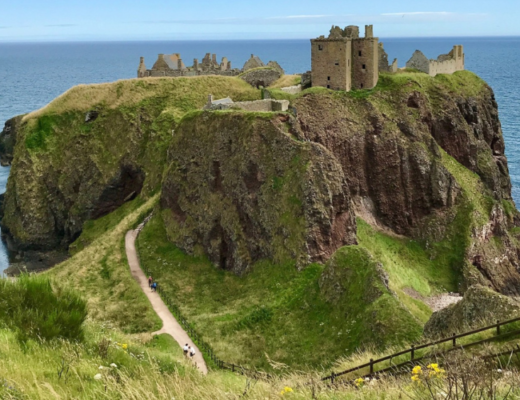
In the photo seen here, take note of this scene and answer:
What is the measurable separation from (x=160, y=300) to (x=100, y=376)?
1384 inches

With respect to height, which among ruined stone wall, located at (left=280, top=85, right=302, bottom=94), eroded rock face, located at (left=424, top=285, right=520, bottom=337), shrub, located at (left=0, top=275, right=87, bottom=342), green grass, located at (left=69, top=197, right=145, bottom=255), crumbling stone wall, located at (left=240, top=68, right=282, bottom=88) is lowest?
green grass, located at (left=69, top=197, right=145, bottom=255)

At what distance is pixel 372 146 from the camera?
6519 centimetres

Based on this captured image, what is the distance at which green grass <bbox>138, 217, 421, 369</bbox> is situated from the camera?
35.5 meters

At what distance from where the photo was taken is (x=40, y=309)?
18.5 m

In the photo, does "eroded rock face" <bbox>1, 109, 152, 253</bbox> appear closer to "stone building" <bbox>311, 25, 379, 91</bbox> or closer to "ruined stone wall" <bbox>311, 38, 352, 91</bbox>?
"ruined stone wall" <bbox>311, 38, 352, 91</bbox>

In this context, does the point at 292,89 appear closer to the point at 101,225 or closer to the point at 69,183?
the point at 101,225

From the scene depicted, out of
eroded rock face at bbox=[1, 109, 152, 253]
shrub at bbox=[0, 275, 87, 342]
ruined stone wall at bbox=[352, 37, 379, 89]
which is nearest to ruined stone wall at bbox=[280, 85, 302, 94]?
ruined stone wall at bbox=[352, 37, 379, 89]

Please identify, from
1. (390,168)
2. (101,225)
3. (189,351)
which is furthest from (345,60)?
(189,351)

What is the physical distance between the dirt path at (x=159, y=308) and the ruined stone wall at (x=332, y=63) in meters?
26.8

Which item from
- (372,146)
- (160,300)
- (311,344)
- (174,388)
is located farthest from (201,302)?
(174,388)

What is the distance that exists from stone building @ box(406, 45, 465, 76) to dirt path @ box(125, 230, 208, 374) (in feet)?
138

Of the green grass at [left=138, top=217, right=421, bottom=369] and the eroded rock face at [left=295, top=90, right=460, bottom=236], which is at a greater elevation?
the eroded rock face at [left=295, top=90, right=460, bottom=236]

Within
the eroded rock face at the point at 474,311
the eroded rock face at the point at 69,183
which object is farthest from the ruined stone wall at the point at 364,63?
the eroded rock face at the point at 474,311

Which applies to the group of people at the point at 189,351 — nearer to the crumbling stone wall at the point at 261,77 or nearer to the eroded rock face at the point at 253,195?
the eroded rock face at the point at 253,195
